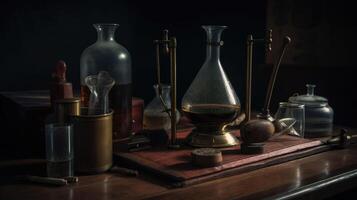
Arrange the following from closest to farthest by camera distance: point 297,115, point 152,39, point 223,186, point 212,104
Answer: point 223,186
point 212,104
point 297,115
point 152,39

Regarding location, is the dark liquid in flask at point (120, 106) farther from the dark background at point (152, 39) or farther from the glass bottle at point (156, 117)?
the dark background at point (152, 39)

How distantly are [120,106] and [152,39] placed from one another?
805 mm

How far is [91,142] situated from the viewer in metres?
0.97

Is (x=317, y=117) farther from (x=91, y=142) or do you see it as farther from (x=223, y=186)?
(x=91, y=142)

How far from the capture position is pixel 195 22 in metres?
2.06

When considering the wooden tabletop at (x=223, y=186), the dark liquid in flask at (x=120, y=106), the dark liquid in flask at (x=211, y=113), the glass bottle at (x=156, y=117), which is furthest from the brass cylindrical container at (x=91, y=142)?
the glass bottle at (x=156, y=117)

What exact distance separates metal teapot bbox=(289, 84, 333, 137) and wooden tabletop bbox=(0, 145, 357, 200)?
28 centimetres

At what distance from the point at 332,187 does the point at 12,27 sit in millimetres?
1068

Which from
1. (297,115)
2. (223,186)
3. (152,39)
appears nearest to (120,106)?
(223,186)

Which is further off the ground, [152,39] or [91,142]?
[152,39]

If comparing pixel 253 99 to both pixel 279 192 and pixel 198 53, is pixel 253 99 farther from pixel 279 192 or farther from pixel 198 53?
pixel 279 192

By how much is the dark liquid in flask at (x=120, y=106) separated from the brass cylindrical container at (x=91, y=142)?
0.42 ft

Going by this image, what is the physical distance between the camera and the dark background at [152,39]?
1532mm

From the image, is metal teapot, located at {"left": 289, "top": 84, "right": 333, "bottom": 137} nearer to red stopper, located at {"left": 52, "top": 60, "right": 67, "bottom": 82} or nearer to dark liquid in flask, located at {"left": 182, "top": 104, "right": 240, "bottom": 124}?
dark liquid in flask, located at {"left": 182, "top": 104, "right": 240, "bottom": 124}
